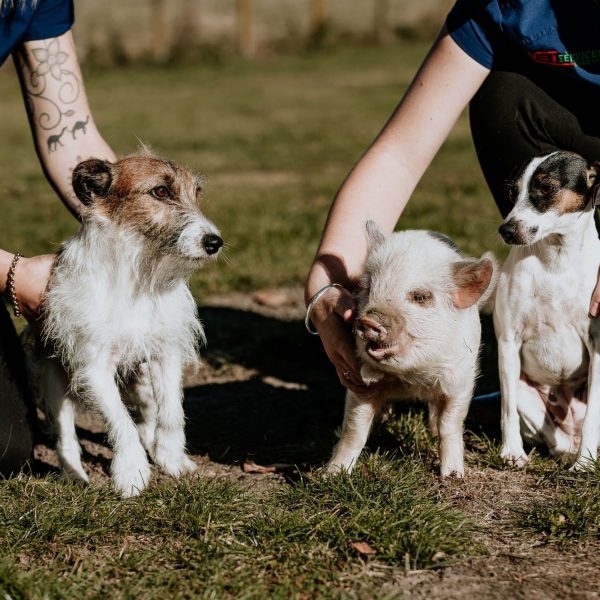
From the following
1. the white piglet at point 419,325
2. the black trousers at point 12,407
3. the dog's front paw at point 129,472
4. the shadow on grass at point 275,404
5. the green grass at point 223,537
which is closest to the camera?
the green grass at point 223,537

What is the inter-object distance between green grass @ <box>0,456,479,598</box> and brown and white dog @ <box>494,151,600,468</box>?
0.72 m

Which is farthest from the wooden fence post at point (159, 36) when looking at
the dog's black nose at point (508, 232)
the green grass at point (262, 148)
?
the dog's black nose at point (508, 232)

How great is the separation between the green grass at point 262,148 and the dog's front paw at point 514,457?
1589 millimetres

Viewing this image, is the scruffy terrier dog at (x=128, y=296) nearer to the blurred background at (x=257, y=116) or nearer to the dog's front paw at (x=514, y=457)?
the blurred background at (x=257, y=116)

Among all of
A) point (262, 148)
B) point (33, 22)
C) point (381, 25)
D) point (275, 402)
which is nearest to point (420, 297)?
point (275, 402)

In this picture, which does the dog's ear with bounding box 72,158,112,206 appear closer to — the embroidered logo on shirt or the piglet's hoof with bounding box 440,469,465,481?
the piglet's hoof with bounding box 440,469,465,481

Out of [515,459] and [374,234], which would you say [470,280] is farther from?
[515,459]

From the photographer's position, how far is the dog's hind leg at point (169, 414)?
4.12 m

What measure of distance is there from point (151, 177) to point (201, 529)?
151 centimetres

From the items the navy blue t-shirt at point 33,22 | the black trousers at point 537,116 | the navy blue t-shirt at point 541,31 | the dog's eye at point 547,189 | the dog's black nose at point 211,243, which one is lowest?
the dog's black nose at point 211,243

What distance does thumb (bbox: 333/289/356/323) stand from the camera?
3.60 meters

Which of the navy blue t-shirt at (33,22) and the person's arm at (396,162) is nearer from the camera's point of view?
the person's arm at (396,162)

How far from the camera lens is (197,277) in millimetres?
7570

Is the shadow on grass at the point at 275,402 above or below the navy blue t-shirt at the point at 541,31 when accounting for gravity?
below
